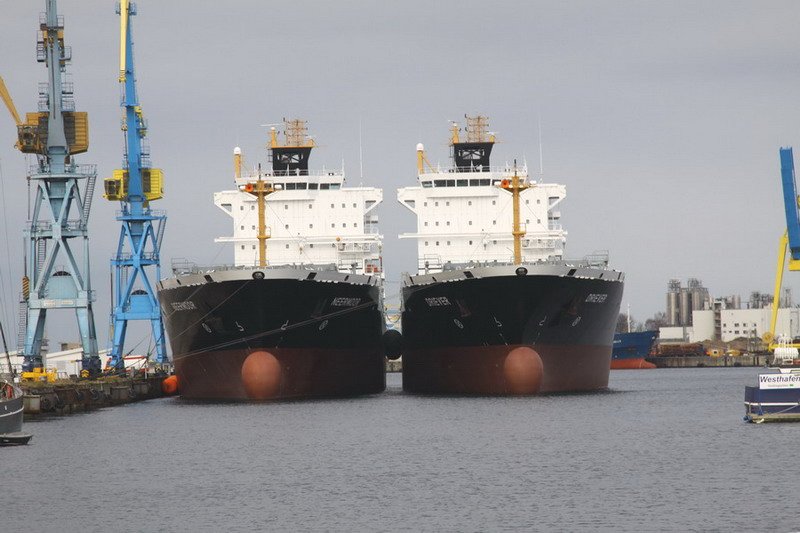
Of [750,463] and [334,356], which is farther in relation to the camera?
[334,356]

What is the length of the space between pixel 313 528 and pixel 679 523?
20.5ft

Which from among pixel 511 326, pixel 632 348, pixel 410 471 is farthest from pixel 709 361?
pixel 410 471

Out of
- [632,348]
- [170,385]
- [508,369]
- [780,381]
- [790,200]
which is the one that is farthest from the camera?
[632,348]

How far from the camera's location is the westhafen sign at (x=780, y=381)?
37344mm

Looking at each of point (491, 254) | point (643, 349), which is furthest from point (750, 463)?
point (643, 349)

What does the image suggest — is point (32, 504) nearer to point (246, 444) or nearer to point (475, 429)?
point (246, 444)

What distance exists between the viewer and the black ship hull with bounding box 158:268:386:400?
4772 cm

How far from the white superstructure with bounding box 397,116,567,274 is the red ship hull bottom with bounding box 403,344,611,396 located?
8.51 m

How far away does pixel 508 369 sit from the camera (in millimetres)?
47250

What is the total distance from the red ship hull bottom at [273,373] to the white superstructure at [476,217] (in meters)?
8.86

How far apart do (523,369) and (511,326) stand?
5.10 feet

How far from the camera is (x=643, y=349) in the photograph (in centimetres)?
11975

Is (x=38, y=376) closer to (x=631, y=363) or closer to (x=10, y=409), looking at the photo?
(x=10, y=409)

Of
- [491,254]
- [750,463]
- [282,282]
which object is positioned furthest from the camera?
[491,254]
